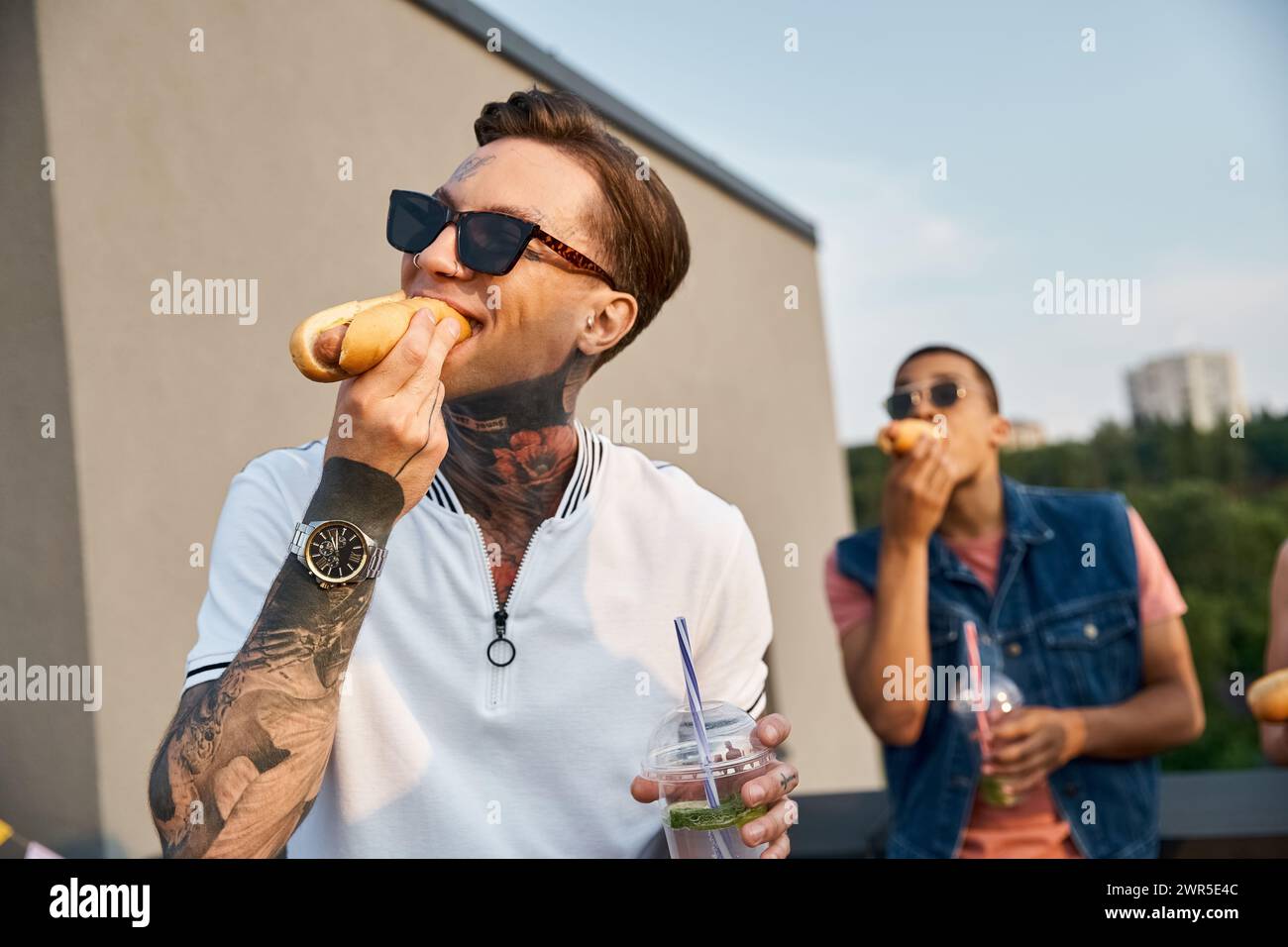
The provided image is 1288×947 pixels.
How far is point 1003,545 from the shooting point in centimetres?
242

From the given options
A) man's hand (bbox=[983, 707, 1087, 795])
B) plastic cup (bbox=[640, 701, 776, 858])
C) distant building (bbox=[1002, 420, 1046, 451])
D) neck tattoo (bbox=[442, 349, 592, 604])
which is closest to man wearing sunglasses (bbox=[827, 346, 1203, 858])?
man's hand (bbox=[983, 707, 1087, 795])

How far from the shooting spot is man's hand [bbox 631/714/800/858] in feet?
5.34

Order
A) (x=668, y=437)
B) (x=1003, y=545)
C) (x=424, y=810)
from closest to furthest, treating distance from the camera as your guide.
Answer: (x=424, y=810), (x=668, y=437), (x=1003, y=545)

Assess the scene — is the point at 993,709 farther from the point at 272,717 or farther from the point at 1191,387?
the point at 272,717

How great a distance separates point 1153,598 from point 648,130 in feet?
4.58

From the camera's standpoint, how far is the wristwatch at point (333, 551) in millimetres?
1684

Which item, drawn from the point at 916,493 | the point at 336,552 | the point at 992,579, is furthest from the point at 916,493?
the point at 336,552

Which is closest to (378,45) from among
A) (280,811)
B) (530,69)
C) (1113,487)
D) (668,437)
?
(530,69)

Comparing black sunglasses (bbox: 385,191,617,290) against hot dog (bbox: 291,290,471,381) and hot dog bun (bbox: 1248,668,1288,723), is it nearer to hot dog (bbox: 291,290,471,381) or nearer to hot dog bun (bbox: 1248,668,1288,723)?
hot dog (bbox: 291,290,471,381)

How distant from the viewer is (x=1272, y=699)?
77.5 inches

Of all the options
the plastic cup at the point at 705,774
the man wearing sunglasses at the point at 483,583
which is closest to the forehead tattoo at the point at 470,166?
the man wearing sunglasses at the point at 483,583

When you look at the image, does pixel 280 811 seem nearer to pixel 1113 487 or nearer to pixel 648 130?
pixel 648 130

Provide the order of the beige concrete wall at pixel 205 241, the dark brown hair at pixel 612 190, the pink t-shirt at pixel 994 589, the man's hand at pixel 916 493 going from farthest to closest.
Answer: the man's hand at pixel 916 493, the pink t-shirt at pixel 994 589, the beige concrete wall at pixel 205 241, the dark brown hair at pixel 612 190

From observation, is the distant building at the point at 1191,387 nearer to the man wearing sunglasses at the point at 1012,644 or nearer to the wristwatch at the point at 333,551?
the man wearing sunglasses at the point at 1012,644
